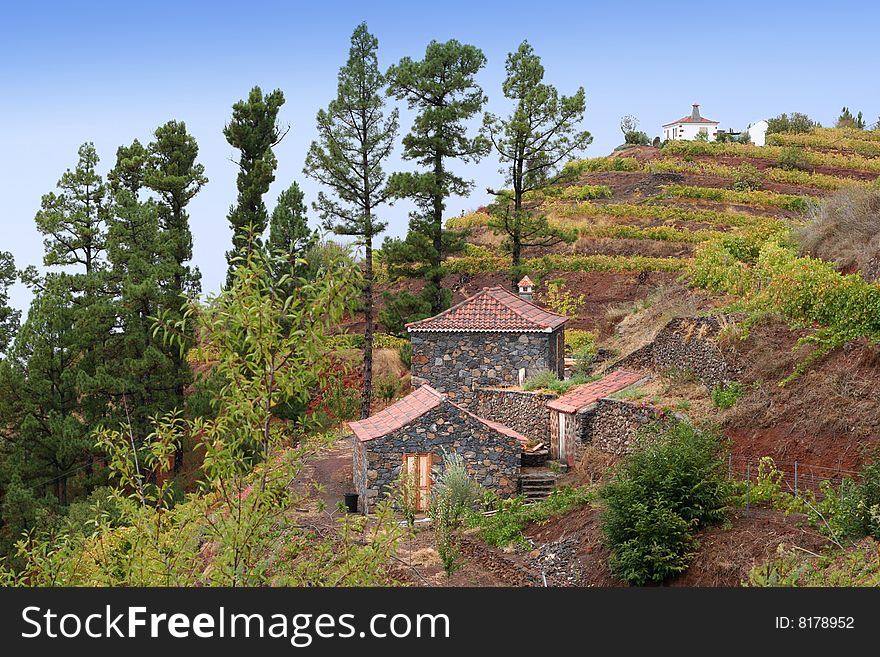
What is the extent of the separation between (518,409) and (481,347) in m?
2.64

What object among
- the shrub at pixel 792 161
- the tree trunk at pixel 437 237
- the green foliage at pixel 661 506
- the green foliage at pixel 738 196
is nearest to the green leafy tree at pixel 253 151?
the tree trunk at pixel 437 237

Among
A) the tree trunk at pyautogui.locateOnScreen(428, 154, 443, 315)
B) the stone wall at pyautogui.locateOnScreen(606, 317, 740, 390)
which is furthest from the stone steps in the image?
the tree trunk at pyautogui.locateOnScreen(428, 154, 443, 315)

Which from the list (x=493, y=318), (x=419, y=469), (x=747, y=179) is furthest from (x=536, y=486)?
(x=747, y=179)

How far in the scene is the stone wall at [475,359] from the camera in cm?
2619

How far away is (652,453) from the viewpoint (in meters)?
14.3

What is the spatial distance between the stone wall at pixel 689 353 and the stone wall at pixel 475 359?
4.08 m

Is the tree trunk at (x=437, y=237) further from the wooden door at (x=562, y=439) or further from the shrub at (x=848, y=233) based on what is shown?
the shrub at (x=848, y=233)

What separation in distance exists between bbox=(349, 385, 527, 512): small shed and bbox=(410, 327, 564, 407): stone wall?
252 inches

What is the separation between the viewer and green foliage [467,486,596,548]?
1723cm

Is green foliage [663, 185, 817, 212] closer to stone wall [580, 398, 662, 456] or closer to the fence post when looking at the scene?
stone wall [580, 398, 662, 456]

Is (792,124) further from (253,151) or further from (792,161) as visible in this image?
(253,151)

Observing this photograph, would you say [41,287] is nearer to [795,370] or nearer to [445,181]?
[445,181]

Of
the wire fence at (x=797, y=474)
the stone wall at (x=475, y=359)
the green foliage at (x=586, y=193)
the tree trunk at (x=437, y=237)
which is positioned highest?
the green foliage at (x=586, y=193)

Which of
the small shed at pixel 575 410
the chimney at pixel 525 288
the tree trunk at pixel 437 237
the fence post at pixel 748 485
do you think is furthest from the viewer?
the tree trunk at pixel 437 237
